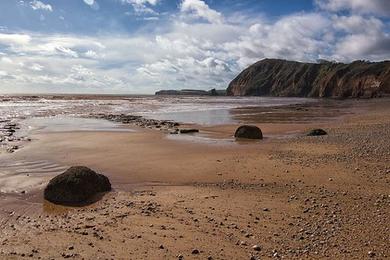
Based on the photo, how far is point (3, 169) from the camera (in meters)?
12.4

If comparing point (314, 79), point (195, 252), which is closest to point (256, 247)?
point (195, 252)

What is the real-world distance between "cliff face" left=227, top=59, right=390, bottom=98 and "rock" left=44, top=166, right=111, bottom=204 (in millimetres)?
98072

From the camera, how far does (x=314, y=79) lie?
155 meters

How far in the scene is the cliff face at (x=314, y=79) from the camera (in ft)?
341

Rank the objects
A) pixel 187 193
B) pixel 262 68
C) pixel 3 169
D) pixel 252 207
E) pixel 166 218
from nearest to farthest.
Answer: pixel 166 218
pixel 252 207
pixel 187 193
pixel 3 169
pixel 262 68

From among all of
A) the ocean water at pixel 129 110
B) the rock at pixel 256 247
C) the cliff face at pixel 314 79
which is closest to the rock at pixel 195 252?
the rock at pixel 256 247

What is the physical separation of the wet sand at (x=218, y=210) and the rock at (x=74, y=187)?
0.29 m

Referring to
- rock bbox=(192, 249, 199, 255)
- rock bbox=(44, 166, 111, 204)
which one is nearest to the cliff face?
rock bbox=(44, 166, 111, 204)

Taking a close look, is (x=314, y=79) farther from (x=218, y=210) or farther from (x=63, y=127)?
(x=218, y=210)

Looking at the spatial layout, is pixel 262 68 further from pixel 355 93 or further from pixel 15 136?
pixel 15 136

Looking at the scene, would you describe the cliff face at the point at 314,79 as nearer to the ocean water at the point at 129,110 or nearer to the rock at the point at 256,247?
the ocean water at the point at 129,110

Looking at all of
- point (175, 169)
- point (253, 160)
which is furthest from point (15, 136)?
point (253, 160)

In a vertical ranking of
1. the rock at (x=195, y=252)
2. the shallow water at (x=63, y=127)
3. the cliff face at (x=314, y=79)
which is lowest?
the rock at (x=195, y=252)

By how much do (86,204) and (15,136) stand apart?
1352cm
